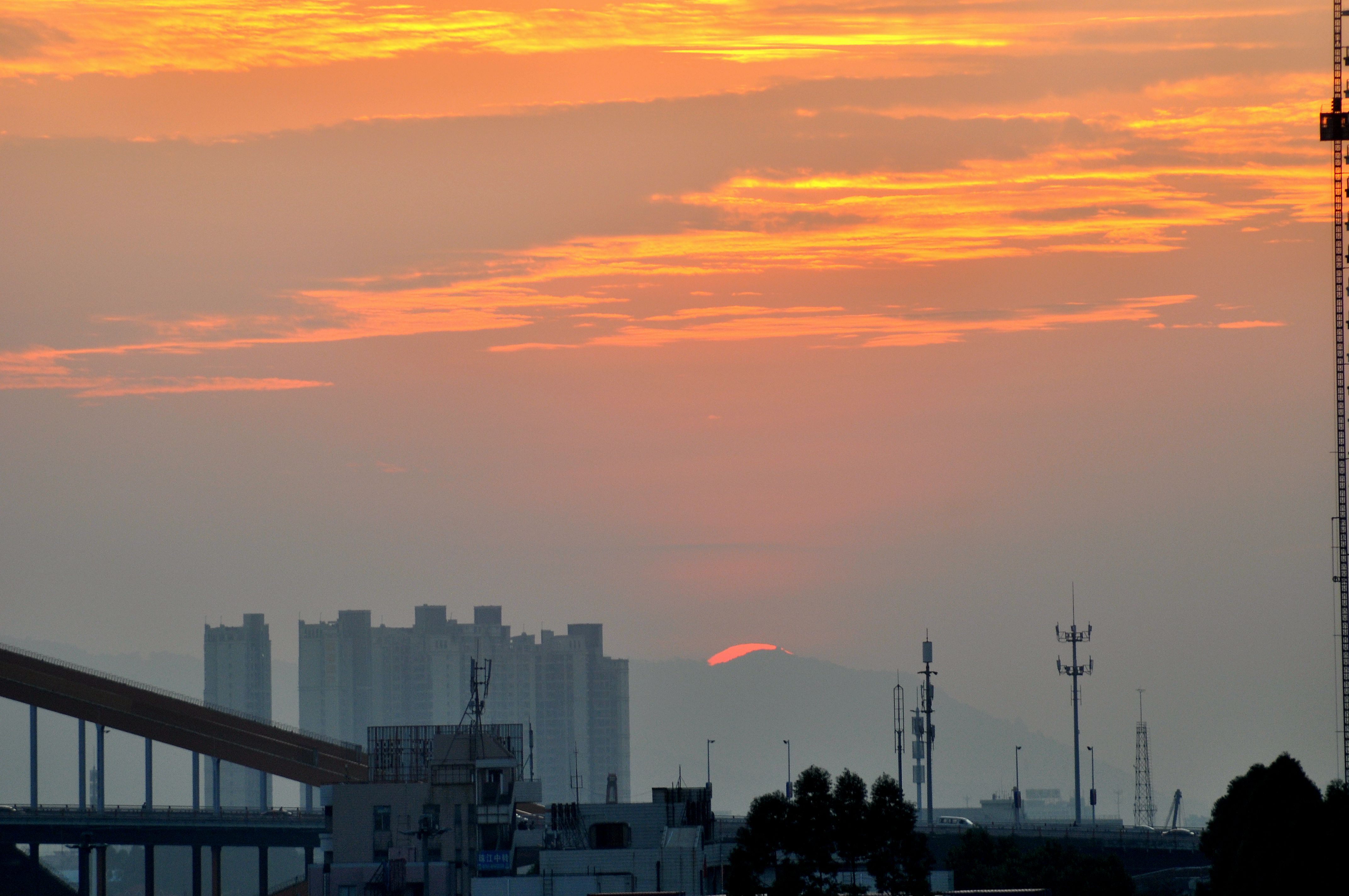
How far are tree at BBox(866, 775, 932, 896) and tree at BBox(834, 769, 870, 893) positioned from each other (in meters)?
0.20

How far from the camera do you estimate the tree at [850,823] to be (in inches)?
2968

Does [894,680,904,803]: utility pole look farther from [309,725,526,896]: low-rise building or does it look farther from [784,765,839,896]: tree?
[784,765,839,896]: tree

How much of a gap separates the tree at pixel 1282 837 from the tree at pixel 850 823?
44.2ft

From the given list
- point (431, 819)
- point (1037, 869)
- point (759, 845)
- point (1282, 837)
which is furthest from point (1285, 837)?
point (431, 819)

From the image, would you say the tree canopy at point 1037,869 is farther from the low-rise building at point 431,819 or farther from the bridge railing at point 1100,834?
the low-rise building at point 431,819

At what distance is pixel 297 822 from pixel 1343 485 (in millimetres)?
113543

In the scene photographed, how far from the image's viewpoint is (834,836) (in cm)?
7544

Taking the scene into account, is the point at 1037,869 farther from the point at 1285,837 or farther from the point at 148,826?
the point at 148,826

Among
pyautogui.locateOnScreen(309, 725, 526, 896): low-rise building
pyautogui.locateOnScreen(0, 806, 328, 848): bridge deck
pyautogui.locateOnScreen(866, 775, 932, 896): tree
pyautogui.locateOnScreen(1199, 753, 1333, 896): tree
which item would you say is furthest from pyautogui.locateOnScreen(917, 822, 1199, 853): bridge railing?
pyautogui.locateOnScreen(1199, 753, 1333, 896): tree

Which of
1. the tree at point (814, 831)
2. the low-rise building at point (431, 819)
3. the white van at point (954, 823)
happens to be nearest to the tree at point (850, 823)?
the tree at point (814, 831)

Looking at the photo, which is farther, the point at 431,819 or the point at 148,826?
the point at 148,826

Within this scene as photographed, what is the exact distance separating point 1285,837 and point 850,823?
2200 cm

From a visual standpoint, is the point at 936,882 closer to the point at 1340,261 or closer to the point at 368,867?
the point at 368,867

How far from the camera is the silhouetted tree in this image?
5419 centimetres
